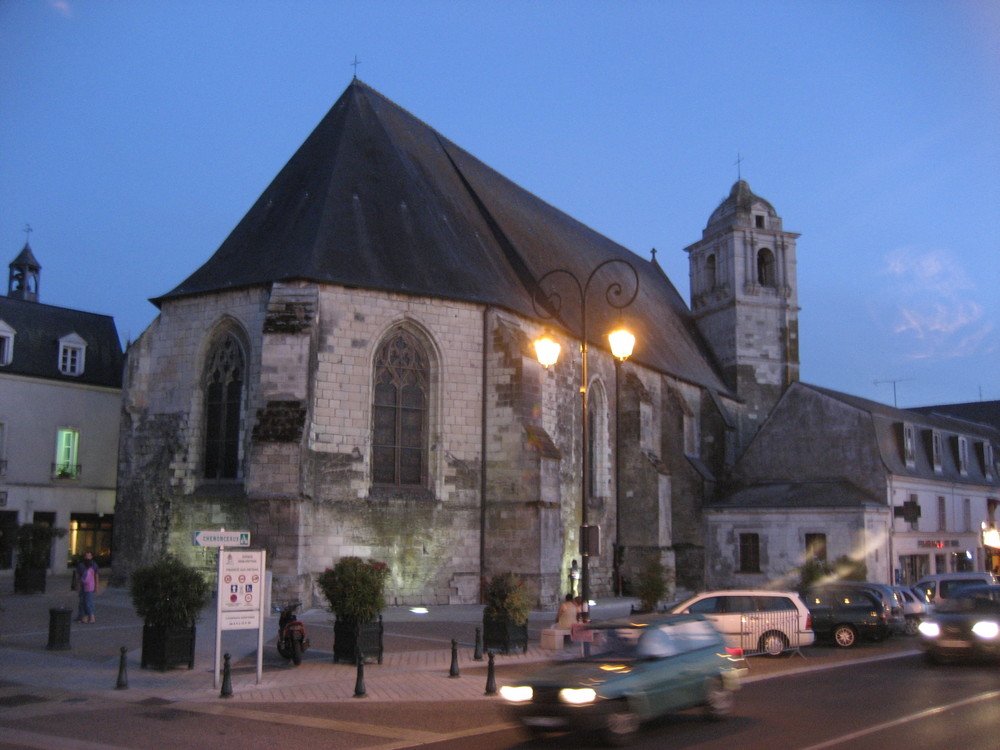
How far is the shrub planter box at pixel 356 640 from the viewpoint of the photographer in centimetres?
1359

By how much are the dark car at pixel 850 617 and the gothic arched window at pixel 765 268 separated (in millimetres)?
24896

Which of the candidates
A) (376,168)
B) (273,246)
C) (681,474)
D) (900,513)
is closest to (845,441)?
(900,513)

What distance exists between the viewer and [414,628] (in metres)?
18.4

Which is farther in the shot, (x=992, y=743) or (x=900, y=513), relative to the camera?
(x=900, y=513)

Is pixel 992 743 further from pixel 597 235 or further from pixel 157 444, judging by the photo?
pixel 597 235

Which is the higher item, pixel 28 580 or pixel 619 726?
pixel 28 580

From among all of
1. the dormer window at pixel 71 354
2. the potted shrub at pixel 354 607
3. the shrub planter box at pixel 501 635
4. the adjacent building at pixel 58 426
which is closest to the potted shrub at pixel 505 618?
the shrub planter box at pixel 501 635

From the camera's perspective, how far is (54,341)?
1302 inches

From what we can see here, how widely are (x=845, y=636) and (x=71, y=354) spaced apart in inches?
1079

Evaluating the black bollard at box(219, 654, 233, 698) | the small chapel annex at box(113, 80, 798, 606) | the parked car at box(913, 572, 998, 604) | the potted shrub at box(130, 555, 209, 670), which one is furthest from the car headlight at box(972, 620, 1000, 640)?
the potted shrub at box(130, 555, 209, 670)

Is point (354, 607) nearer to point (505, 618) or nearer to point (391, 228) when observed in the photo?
point (505, 618)

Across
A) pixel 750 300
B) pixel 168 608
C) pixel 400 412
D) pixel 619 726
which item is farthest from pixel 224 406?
pixel 750 300

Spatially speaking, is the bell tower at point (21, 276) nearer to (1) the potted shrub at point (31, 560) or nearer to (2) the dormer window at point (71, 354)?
(2) the dormer window at point (71, 354)

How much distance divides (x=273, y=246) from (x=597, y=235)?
64.5 ft
